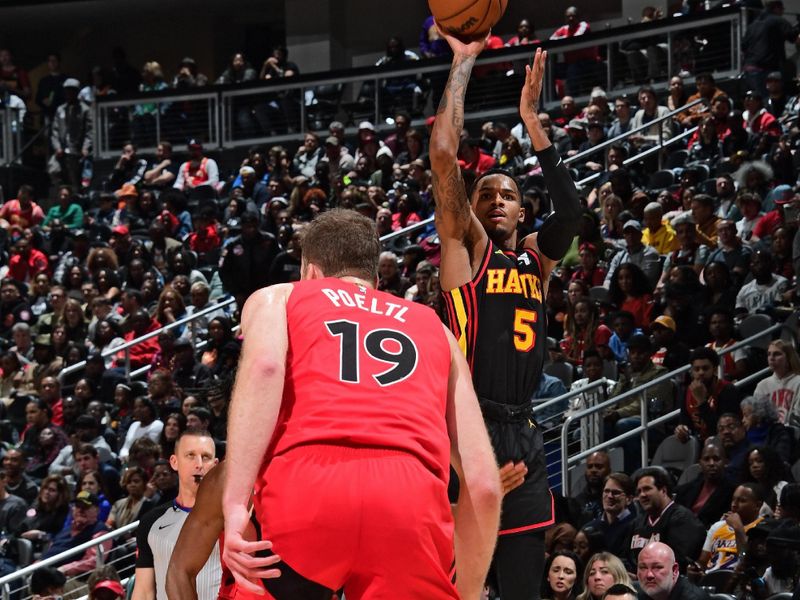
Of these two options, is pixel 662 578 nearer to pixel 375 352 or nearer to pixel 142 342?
pixel 375 352

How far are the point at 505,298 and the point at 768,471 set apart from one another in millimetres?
4319

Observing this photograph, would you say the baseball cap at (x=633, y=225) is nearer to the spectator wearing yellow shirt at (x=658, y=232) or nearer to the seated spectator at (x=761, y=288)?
the spectator wearing yellow shirt at (x=658, y=232)

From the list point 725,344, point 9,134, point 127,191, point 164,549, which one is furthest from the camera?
point 9,134

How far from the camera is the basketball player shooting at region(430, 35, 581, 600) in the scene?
541cm

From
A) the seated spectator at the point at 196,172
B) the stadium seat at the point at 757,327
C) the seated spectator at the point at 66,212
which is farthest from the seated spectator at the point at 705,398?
the seated spectator at the point at 66,212

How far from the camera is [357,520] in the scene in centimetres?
356

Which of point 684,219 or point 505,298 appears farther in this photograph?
point 684,219

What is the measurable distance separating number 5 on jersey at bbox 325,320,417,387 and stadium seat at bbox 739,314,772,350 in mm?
8022

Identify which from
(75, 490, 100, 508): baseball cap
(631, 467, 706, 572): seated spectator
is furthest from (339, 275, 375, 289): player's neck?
(75, 490, 100, 508): baseball cap

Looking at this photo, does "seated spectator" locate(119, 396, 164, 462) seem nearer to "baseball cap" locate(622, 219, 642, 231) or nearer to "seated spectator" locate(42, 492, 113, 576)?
"seated spectator" locate(42, 492, 113, 576)

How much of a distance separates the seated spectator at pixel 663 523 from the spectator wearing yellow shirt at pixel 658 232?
456 cm

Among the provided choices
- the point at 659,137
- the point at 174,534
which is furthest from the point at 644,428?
the point at 659,137

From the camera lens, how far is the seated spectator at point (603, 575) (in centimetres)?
806

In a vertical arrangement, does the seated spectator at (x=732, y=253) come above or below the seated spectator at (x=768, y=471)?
above
